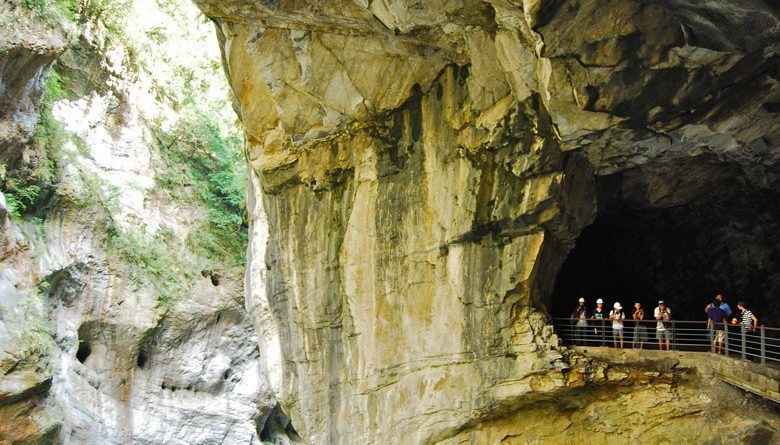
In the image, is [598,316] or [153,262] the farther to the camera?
[153,262]

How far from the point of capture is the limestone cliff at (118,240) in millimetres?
16859

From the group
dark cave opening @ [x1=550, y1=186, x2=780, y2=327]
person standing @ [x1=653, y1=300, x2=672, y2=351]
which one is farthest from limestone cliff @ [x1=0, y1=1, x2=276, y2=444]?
person standing @ [x1=653, y1=300, x2=672, y2=351]

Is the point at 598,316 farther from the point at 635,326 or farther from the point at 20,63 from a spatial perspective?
the point at 20,63

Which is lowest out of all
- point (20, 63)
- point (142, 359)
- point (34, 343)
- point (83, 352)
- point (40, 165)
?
point (142, 359)

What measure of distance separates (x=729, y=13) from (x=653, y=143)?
3.08m

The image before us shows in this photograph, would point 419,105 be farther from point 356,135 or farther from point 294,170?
point 294,170

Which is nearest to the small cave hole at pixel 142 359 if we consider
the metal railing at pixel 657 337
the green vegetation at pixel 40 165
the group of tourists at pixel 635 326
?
the green vegetation at pixel 40 165

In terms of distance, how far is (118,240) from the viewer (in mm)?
19672

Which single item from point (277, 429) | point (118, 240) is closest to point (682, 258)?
point (277, 429)

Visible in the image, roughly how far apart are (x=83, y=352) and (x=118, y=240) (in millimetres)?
2744

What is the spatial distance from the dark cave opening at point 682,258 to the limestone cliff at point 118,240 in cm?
674

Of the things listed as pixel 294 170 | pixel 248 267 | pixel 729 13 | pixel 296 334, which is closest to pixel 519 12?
pixel 729 13

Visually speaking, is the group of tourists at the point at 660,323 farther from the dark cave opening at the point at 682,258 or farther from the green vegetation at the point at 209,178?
the green vegetation at the point at 209,178

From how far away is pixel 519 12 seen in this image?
9.58 m
